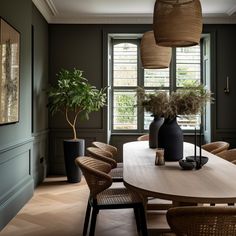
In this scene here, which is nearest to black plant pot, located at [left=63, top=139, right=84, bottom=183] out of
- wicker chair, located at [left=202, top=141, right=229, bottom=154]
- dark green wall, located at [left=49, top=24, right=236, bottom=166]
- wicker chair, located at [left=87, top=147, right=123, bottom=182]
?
dark green wall, located at [left=49, top=24, right=236, bottom=166]

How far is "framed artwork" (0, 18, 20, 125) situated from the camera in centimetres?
354

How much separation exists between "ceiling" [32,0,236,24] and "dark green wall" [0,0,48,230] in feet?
0.94

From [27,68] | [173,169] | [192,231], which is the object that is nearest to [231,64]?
[27,68]

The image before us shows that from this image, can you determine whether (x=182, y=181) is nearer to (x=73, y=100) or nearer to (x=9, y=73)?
(x=9, y=73)

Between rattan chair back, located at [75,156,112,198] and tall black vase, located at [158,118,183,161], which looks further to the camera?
tall black vase, located at [158,118,183,161]

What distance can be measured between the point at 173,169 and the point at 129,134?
387cm

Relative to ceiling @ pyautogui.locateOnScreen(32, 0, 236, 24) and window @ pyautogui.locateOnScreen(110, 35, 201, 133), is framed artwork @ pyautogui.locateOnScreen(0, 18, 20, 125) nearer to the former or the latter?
ceiling @ pyautogui.locateOnScreen(32, 0, 236, 24)

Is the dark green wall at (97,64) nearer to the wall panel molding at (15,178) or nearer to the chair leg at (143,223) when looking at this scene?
the wall panel molding at (15,178)

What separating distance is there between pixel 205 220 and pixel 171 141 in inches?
63.4

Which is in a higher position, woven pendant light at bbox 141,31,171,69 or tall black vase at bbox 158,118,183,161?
woven pendant light at bbox 141,31,171,69

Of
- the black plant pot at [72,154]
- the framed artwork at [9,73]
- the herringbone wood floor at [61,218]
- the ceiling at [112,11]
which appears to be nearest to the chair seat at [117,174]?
the herringbone wood floor at [61,218]

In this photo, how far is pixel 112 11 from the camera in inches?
240

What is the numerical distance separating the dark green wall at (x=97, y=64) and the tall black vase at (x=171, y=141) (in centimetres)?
319

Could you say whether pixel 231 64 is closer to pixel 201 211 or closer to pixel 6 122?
pixel 6 122
